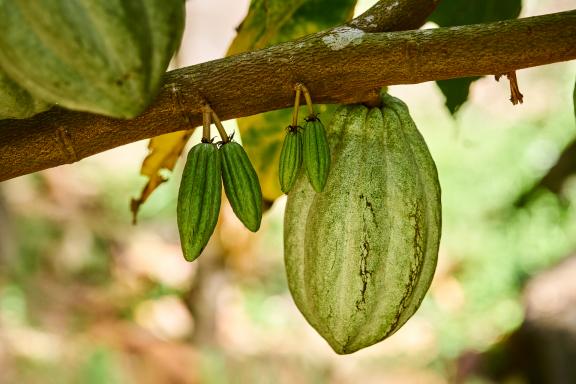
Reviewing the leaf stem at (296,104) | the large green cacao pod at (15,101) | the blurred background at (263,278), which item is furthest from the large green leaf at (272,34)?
the blurred background at (263,278)

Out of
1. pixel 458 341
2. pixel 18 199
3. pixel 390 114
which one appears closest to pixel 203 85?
pixel 390 114

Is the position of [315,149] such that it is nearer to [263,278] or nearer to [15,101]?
[15,101]

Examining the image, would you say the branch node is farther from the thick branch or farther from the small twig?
the small twig

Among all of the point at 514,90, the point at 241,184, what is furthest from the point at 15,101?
the point at 514,90

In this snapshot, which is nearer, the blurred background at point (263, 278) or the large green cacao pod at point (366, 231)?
the large green cacao pod at point (366, 231)

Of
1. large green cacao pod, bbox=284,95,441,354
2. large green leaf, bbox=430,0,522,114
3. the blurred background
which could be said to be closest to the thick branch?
large green cacao pod, bbox=284,95,441,354

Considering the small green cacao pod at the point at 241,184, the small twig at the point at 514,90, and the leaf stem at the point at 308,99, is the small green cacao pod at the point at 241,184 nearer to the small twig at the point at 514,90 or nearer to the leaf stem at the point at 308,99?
the leaf stem at the point at 308,99
